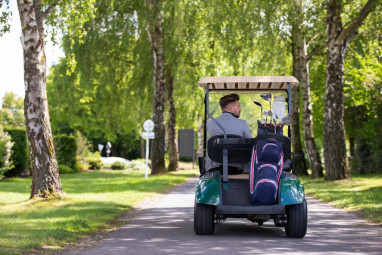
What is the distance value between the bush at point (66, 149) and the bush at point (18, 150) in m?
5.42

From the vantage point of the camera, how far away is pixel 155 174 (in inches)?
1302

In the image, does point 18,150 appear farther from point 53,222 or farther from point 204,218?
point 204,218

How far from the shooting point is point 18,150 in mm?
30781

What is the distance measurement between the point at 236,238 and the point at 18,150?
22624 millimetres

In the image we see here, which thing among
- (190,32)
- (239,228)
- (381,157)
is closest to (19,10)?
(239,228)

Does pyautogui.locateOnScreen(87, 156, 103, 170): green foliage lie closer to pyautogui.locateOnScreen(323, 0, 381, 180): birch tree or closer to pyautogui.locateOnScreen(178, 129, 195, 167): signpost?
pyautogui.locateOnScreen(178, 129, 195, 167): signpost

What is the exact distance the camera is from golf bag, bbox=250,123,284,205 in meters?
9.52

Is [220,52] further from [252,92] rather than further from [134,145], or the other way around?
[134,145]

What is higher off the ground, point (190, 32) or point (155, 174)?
point (190, 32)

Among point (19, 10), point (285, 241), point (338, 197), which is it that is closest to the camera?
point (285, 241)

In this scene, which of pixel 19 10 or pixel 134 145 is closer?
pixel 19 10

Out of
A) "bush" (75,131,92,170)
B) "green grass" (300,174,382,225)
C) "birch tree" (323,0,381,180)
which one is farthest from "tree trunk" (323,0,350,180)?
"bush" (75,131,92,170)

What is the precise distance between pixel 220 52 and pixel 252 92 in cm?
2092

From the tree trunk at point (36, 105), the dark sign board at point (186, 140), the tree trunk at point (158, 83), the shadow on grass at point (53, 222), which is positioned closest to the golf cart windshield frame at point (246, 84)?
the shadow on grass at point (53, 222)
